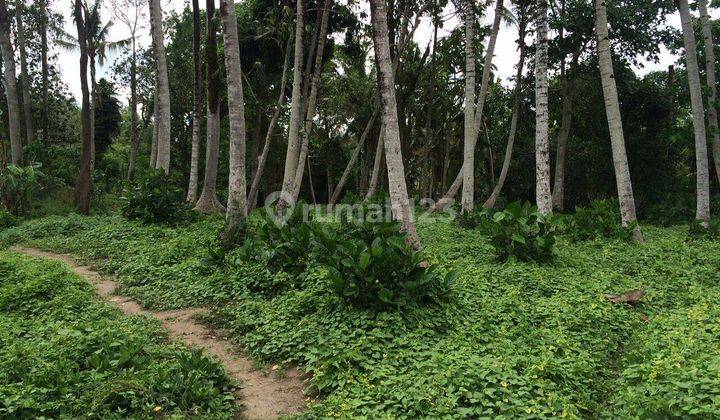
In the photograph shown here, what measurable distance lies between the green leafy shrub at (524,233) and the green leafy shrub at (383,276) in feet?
8.29

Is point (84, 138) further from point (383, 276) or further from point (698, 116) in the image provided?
point (698, 116)

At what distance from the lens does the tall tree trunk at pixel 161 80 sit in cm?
1306

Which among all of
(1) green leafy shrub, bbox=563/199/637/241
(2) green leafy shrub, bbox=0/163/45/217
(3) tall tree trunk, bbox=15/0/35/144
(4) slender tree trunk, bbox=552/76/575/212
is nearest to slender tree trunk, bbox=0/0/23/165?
(2) green leafy shrub, bbox=0/163/45/217

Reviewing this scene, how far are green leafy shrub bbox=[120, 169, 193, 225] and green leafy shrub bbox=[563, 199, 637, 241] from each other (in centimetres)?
918

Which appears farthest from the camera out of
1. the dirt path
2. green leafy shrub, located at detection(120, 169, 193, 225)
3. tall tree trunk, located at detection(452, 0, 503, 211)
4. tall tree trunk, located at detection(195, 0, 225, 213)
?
tall tree trunk, located at detection(452, 0, 503, 211)

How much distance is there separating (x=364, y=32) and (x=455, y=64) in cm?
586

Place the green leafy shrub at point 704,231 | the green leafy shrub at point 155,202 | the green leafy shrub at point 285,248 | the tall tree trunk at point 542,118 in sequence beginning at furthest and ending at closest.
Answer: the green leafy shrub at point 155,202 → the green leafy shrub at point 704,231 → the tall tree trunk at point 542,118 → the green leafy shrub at point 285,248

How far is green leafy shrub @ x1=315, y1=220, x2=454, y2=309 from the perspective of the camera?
17.5ft

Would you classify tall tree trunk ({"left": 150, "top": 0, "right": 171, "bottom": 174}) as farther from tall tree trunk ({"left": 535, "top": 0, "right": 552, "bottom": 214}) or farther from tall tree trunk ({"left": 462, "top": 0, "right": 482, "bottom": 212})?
tall tree trunk ({"left": 535, "top": 0, "right": 552, "bottom": 214})

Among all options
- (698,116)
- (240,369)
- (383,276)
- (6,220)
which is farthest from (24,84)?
(698,116)

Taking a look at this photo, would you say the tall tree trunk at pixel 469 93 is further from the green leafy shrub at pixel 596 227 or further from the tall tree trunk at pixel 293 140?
the tall tree trunk at pixel 293 140

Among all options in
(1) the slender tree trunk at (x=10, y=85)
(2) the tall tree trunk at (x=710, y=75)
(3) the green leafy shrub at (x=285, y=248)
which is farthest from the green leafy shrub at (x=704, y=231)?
(1) the slender tree trunk at (x=10, y=85)

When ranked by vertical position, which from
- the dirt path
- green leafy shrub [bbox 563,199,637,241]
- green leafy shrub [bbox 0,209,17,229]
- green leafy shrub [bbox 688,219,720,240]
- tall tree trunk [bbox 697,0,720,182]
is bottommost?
the dirt path

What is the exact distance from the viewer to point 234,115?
9117 millimetres
